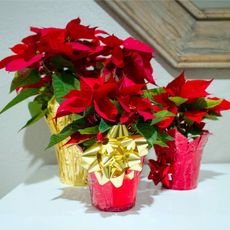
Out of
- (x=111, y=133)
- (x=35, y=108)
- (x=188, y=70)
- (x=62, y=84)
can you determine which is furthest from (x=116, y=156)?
(x=188, y=70)

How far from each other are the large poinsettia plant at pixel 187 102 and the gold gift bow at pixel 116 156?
8 cm

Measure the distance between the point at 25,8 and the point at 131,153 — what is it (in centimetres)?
48

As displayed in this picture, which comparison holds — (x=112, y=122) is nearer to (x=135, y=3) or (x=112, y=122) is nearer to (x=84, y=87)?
(x=84, y=87)

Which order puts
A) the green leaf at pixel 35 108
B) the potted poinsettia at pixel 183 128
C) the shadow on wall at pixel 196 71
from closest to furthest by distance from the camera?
the potted poinsettia at pixel 183 128 < the green leaf at pixel 35 108 < the shadow on wall at pixel 196 71

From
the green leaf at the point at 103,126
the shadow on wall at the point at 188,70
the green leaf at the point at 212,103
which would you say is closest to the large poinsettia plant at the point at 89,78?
the green leaf at the point at 103,126

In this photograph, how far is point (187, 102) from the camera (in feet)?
1.94

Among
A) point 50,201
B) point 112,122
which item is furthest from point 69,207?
point 112,122

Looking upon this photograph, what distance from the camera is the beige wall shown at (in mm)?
800

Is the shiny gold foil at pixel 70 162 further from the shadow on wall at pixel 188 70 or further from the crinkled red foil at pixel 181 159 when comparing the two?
the shadow on wall at pixel 188 70

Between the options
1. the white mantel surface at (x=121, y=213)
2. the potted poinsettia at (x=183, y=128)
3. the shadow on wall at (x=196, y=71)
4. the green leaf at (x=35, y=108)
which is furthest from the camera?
the shadow on wall at (x=196, y=71)

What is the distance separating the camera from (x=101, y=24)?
80 cm

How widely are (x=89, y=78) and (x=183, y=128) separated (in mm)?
199

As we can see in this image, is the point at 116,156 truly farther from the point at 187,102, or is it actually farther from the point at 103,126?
the point at 187,102

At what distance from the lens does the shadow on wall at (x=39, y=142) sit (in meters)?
0.83
